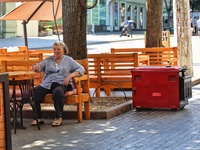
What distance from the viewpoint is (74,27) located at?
38.6 ft

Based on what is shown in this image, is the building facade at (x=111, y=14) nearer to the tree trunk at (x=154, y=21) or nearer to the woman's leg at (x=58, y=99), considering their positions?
the tree trunk at (x=154, y=21)

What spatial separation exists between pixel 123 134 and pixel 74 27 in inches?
124

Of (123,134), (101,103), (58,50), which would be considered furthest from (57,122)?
(101,103)

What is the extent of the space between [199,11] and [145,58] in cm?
6777

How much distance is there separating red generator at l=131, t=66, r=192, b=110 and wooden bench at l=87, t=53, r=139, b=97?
144 centimetres

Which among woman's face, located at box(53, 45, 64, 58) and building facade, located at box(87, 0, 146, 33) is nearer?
woman's face, located at box(53, 45, 64, 58)

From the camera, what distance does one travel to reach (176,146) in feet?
27.1

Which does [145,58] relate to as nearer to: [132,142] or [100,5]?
[132,142]

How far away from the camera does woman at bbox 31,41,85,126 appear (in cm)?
1025

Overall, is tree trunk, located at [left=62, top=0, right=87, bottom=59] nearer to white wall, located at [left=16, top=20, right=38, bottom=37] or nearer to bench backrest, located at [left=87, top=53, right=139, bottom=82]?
bench backrest, located at [left=87, top=53, right=139, bottom=82]

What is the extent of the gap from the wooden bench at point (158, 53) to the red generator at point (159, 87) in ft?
13.7

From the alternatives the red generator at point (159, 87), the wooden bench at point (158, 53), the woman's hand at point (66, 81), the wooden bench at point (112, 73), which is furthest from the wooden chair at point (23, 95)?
the wooden bench at point (158, 53)

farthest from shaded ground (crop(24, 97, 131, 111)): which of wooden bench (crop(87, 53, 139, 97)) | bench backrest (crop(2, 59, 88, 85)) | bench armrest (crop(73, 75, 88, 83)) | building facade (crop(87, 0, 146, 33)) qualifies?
building facade (crop(87, 0, 146, 33))

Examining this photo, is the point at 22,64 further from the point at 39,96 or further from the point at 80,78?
the point at 80,78
